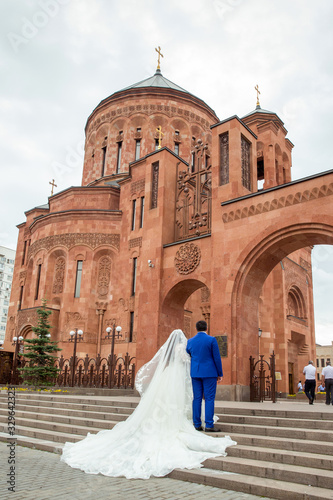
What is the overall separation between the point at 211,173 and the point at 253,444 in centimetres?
1221

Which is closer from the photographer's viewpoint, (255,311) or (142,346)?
(255,311)

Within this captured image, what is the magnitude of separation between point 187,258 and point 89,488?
1177 cm

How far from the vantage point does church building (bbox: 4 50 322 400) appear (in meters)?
14.0

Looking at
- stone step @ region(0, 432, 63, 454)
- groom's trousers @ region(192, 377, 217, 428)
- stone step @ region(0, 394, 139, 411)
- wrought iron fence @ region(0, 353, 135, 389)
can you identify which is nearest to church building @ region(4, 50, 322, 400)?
wrought iron fence @ region(0, 353, 135, 389)

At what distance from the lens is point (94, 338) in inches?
934

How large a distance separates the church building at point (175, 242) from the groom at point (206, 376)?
21.2ft

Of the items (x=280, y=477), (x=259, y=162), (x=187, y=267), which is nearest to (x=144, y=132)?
(x=259, y=162)

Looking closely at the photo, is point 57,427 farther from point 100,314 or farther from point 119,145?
point 119,145

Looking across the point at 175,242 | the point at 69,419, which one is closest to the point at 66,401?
the point at 69,419

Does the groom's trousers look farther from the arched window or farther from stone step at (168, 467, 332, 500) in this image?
the arched window

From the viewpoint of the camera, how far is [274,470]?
16.8ft

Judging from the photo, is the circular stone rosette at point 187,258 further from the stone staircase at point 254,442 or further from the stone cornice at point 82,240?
the stone cornice at point 82,240

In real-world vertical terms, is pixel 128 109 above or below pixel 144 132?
above

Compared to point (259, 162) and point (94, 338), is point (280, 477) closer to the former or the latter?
point (94, 338)
